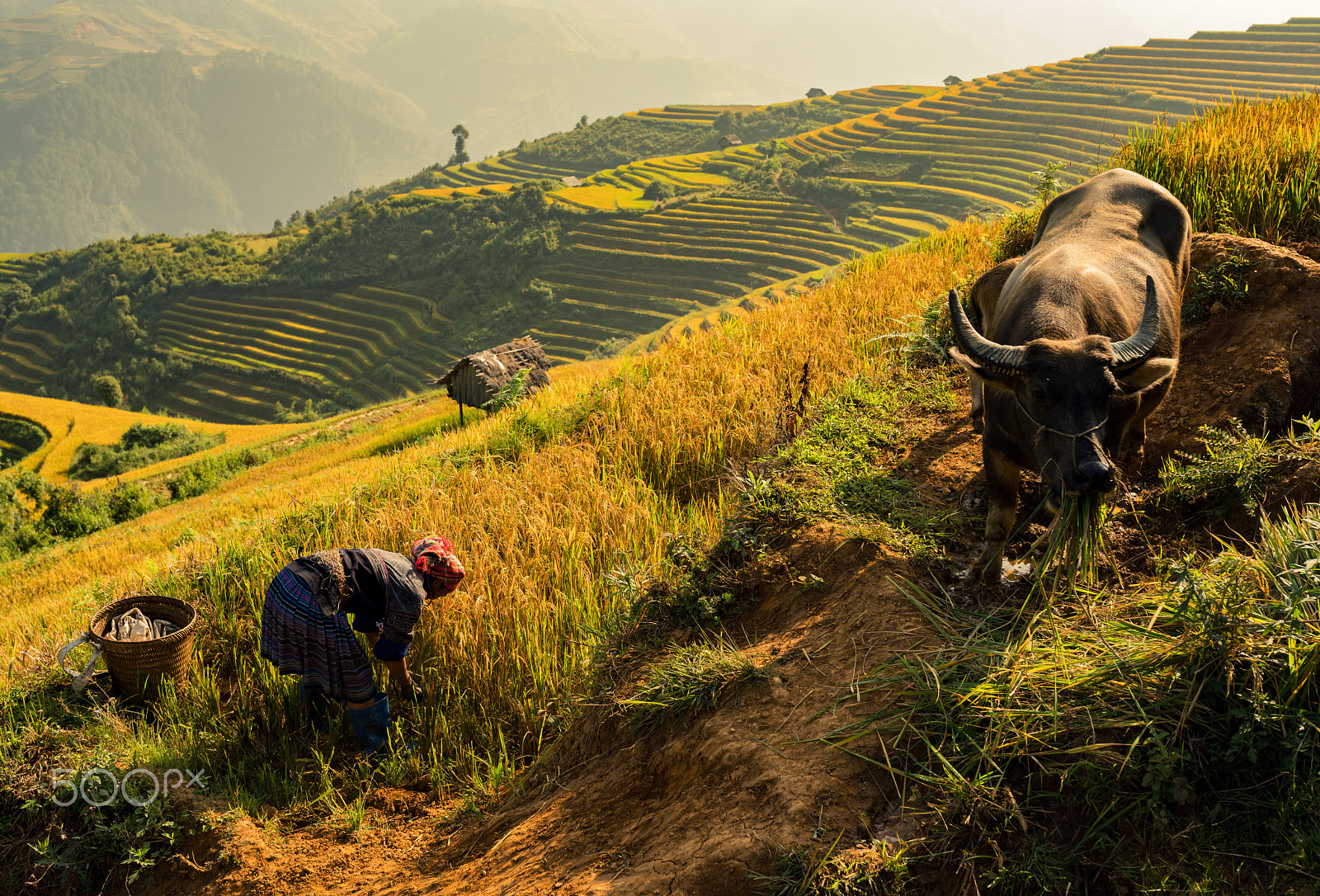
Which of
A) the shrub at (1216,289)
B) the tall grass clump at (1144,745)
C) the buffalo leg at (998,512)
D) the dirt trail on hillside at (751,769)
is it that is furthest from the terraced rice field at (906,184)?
the tall grass clump at (1144,745)

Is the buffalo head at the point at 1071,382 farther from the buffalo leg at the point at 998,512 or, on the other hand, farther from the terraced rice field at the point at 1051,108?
the terraced rice field at the point at 1051,108

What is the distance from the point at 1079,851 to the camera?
195 centimetres

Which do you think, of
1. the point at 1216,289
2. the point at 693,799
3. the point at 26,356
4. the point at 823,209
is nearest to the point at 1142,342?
the point at 693,799

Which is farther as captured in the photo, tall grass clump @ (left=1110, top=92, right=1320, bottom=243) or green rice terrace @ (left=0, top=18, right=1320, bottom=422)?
green rice terrace @ (left=0, top=18, right=1320, bottom=422)

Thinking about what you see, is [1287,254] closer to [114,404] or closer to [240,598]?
[240,598]

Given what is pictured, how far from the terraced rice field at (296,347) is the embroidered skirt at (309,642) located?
67257mm

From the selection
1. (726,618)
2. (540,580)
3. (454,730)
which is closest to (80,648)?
(454,730)

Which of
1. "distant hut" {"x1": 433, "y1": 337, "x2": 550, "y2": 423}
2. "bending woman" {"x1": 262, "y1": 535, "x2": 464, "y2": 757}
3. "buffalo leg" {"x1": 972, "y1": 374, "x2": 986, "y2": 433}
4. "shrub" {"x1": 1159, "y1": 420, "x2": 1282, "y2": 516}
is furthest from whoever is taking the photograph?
"distant hut" {"x1": 433, "y1": 337, "x2": 550, "y2": 423}

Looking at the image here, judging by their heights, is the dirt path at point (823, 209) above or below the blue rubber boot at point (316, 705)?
above

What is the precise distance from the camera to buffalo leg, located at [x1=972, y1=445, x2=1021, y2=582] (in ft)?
10.8

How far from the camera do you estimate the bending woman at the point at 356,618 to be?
13.4 ft

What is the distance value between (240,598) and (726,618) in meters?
4.00

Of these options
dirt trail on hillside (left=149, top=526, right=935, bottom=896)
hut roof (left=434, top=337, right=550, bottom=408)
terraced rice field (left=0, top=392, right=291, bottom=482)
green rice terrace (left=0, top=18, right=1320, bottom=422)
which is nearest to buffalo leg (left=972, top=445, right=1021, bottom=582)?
dirt trail on hillside (left=149, top=526, right=935, bottom=896)

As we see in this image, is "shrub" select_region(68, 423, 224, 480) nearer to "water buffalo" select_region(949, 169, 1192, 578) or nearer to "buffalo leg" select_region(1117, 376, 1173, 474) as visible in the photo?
"water buffalo" select_region(949, 169, 1192, 578)
